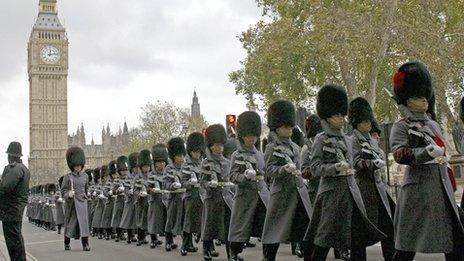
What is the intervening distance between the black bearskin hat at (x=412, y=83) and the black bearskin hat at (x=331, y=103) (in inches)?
44.7

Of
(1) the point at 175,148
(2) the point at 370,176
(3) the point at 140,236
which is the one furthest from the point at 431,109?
(3) the point at 140,236

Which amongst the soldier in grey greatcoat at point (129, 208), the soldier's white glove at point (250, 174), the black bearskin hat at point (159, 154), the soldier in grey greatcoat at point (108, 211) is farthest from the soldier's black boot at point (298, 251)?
the soldier in grey greatcoat at point (108, 211)

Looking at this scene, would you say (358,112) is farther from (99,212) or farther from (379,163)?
(99,212)

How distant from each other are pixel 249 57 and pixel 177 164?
715 inches

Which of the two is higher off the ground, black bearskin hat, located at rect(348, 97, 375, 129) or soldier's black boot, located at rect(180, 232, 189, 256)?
black bearskin hat, located at rect(348, 97, 375, 129)

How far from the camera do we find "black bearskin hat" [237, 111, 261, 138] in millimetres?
9883

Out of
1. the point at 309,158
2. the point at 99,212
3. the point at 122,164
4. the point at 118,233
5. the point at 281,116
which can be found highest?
the point at 281,116

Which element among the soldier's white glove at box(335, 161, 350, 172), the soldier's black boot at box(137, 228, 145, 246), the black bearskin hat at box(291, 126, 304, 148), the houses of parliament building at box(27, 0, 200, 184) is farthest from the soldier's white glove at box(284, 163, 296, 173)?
the houses of parliament building at box(27, 0, 200, 184)

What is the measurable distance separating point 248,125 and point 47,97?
140 m

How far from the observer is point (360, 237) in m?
6.93

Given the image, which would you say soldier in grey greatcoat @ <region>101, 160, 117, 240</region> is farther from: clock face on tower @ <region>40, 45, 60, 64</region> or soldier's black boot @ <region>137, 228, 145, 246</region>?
clock face on tower @ <region>40, 45, 60, 64</region>

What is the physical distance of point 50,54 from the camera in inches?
5694

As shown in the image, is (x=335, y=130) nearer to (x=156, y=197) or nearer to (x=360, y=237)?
(x=360, y=237)

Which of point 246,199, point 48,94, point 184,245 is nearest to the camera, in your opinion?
point 246,199
